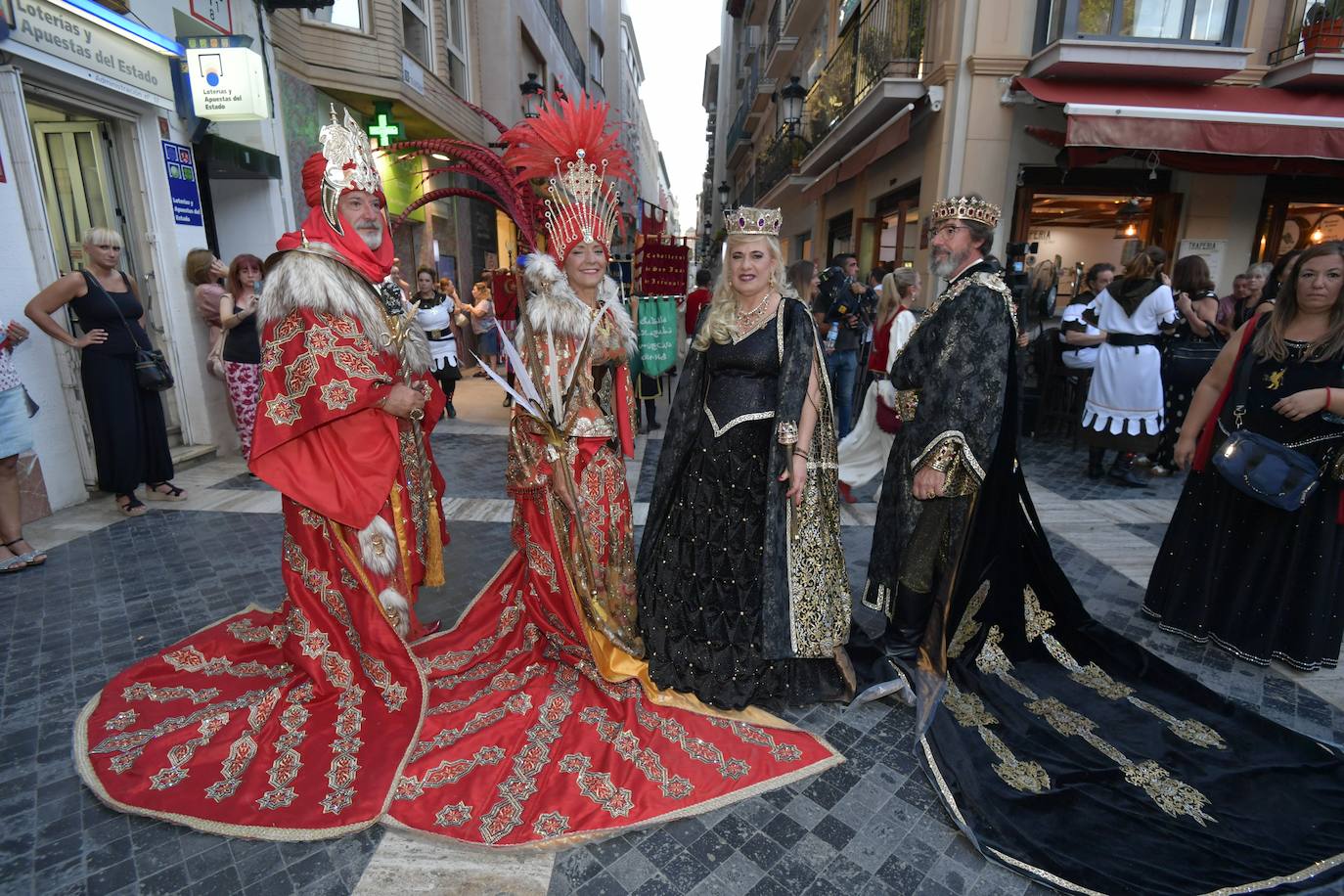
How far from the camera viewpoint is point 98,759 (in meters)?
2.31

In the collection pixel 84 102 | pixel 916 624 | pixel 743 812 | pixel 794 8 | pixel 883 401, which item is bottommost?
pixel 743 812

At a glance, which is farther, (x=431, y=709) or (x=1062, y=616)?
(x=1062, y=616)

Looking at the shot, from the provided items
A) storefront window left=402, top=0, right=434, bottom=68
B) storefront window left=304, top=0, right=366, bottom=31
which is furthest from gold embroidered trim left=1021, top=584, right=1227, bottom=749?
storefront window left=402, top=0, right=434, bottom=68

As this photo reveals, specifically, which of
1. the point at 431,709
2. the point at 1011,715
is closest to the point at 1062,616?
the point at 1011,715

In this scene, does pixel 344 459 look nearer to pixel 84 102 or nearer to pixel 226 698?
pixel 226 698

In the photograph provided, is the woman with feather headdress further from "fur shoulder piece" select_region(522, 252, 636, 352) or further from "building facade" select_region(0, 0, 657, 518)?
"building facade" select_region(0, 0, 657, 518)

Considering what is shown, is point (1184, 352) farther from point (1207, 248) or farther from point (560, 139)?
point (560, 139)

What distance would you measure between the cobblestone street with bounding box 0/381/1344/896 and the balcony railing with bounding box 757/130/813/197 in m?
11.8

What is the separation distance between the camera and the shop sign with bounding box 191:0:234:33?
6.12 metres

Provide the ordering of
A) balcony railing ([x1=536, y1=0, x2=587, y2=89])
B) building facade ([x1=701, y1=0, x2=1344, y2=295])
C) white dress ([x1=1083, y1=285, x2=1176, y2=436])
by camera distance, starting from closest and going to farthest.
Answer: white dress ([x1=1083, y1=285, x2=1176, y2=436]), building facade ([x1=701, y1=0, x2=1344, y2=295]), balcony railing ([x1=536, y1=0, x2=587, y2=89])

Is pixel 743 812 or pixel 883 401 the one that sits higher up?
pixel 883 401

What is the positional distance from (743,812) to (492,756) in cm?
92

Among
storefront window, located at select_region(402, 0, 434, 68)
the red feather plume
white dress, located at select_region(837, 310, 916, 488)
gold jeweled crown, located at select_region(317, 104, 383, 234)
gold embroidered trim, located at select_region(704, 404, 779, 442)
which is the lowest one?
white dress, located at select_region(837, 310, 916, 488)

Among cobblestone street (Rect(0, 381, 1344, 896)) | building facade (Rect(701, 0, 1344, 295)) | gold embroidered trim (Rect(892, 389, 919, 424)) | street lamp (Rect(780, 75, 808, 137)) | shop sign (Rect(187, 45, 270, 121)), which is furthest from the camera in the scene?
street lamp (Rect(780, 75, 808, 137))
